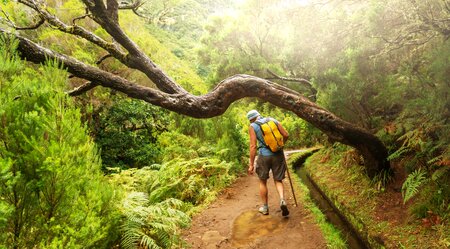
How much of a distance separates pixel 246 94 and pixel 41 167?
4.89 metres

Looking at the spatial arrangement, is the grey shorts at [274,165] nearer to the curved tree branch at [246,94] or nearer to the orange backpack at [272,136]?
the orange backpack at [272,136]

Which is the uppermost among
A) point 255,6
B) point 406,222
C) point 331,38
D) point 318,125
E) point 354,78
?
point 255,6

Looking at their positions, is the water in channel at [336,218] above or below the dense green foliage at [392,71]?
below

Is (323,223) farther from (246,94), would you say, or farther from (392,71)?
(392,71)

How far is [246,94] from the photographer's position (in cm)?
667

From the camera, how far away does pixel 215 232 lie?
590cm

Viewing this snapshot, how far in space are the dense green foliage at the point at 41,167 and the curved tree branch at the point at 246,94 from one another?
11.1 feet

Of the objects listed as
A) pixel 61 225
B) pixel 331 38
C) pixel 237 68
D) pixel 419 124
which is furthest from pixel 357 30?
pixel 237 68

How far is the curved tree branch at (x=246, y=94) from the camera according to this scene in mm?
6031

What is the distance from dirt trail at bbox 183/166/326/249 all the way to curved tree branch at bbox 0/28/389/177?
181 centimetres

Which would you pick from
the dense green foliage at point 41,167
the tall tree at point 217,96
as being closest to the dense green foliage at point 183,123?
the dense green foliage at point 41,167

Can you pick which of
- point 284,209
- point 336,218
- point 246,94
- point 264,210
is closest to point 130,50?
point 246,94

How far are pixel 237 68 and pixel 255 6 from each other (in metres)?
4.06

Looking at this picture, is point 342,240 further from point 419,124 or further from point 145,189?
point 145,189
